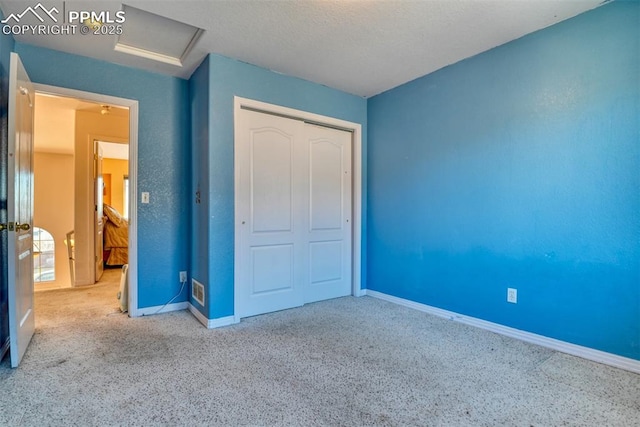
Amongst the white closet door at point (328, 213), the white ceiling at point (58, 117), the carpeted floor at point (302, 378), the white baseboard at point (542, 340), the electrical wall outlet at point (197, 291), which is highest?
the white ceiling at point (58, 117)

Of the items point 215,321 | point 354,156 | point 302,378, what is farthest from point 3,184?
point 354,156

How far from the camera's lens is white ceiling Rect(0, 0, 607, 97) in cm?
213

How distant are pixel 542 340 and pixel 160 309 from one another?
340cm

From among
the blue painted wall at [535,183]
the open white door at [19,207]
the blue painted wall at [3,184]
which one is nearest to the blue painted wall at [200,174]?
the open white door at [19,207]

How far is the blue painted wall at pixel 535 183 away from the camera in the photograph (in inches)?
81.8

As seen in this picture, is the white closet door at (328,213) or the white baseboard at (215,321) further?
the white closet door at (328,213)

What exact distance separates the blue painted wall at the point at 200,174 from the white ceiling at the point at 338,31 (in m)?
0.20

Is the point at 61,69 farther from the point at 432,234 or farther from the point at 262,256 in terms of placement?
the point at 432,234

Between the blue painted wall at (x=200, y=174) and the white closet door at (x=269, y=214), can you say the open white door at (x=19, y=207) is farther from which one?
the white closet door at (x=269, y=214)

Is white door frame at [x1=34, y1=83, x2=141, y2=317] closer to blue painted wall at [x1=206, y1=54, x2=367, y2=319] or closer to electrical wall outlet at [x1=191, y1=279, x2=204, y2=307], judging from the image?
Result: electrical wall outlet at [x1=191, y1=279, x2=204, y2=307]

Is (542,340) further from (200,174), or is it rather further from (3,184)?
(3,184)

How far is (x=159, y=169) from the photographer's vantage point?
3160mm

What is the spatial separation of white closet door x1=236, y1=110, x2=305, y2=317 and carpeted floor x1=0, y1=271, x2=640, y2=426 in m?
0.40

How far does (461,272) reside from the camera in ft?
9.64
